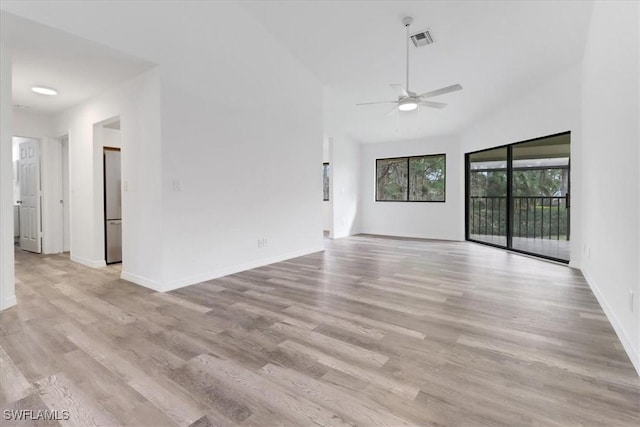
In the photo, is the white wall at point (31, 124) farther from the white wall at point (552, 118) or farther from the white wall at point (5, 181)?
the white wall at point (552, 118)

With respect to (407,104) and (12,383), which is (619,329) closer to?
(407,104)

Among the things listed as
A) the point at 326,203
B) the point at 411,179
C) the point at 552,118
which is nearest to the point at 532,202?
the point at 552,118

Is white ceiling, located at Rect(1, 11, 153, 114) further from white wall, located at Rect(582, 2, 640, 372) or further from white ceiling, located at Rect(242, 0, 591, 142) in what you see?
white wall, located at Rect(582, 2, 640, 372)

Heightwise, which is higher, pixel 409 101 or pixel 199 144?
pixel 409 101

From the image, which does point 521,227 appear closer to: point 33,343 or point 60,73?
point 33,343

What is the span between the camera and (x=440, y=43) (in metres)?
4.15

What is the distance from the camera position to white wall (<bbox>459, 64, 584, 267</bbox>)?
13.9 ft

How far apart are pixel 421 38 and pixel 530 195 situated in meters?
3.62

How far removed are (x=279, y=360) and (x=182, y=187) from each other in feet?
7.81

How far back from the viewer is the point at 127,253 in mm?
3869

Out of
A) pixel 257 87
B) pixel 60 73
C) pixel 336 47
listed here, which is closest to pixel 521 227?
pixel 336 47

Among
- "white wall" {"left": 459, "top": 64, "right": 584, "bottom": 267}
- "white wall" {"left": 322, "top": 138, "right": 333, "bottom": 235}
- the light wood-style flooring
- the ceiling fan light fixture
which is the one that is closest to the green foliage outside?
"white wall" {"left": 459, "top": 64, "right": 584, "bottom": 267}

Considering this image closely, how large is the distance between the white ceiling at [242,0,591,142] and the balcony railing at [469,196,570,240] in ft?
6.08

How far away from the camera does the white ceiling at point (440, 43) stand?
3.57 m
